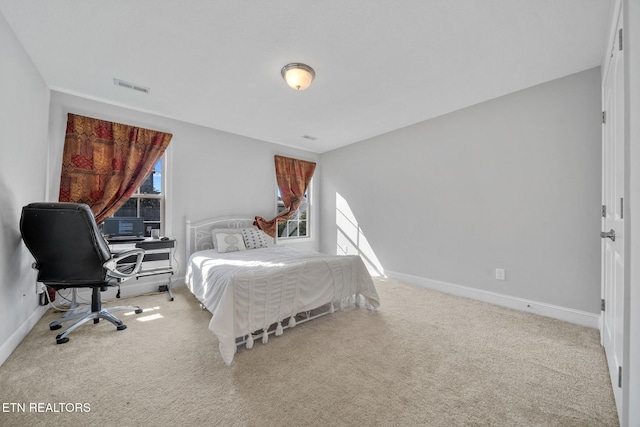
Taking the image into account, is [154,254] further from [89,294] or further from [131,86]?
[131,86]

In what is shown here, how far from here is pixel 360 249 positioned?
4.82 metres

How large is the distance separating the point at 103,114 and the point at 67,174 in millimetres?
882

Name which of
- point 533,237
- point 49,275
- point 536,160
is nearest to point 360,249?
point 533,237

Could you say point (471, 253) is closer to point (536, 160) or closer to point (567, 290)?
point (567, 290)

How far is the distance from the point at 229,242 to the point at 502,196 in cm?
368

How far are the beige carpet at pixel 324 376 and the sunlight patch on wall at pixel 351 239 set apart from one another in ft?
6.49

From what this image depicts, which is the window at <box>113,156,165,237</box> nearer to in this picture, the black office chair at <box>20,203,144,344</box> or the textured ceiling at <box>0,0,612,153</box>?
the textured ceiling at <box>0,0,612,153</box>

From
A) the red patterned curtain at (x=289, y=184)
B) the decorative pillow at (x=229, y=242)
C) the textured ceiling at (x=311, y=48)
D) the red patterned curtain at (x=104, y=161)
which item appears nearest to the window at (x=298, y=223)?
the red patterned curtain at (x=289, y=184)

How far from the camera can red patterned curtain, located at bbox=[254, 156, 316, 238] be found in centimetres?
478

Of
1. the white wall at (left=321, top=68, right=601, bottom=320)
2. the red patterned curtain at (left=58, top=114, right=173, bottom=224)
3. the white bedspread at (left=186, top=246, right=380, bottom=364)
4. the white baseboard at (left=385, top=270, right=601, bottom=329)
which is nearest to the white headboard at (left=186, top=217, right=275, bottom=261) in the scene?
the white bedspread at (left=186, top=246, right=380, bottom=364)

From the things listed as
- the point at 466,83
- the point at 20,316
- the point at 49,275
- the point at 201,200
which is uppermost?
the point at 466,83

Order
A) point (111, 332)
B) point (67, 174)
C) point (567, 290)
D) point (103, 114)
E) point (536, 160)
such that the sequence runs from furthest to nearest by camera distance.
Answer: point (103, 114) < point (67, 174) < point (536, 160) < point (567, 290) < point (111, 332)

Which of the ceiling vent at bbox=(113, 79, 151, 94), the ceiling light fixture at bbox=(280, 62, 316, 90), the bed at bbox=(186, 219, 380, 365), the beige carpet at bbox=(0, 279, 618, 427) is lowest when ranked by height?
the beige carpet at bbox=(0, 279, 618, 427)

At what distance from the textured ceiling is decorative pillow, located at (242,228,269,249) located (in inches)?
74.7
